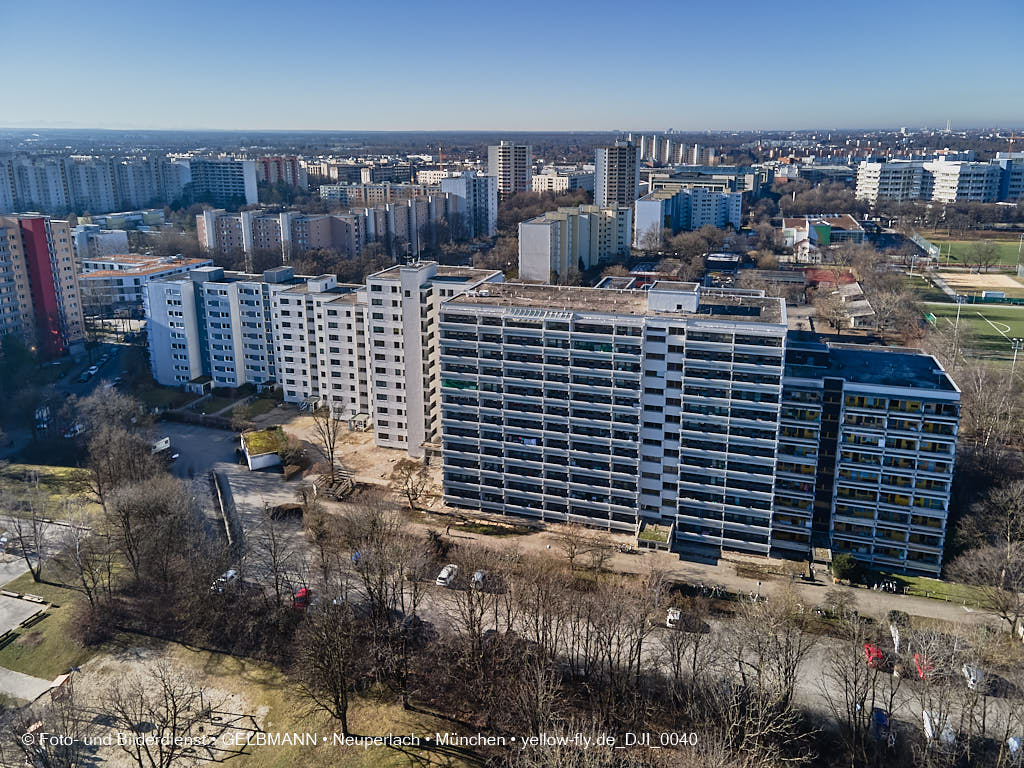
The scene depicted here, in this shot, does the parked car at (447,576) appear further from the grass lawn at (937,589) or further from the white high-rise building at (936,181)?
the white high-rise building at (936,181)

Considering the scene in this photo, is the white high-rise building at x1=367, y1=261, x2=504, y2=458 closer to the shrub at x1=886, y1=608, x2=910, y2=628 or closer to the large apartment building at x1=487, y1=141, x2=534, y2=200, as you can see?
the shrub at x1=886, y1=608, x2=910, y2=628

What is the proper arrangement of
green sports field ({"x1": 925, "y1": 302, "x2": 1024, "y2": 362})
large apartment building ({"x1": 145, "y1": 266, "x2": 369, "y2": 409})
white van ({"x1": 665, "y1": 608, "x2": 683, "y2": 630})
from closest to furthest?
white van ({"x1": 665, "y1": 608, "x2": 683, "y2": 630})
large apartment building ({"x1": 145, "y1": 266, "x2": 369, "y2": 409})
green sports field ({"x1": 925, "y1": 302, "x2": 1024, "y2": 362})

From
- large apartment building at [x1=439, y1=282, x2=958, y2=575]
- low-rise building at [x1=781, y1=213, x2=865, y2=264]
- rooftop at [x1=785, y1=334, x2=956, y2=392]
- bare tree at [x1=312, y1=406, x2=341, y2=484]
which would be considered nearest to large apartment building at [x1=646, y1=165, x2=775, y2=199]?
low-rise building at [x1=781, y1=213, x2=865, y2=264]

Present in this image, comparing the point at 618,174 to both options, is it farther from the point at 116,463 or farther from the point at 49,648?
the point at 49,648

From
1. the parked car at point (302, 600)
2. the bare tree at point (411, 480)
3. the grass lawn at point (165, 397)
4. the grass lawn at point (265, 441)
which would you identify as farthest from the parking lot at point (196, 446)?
the parked car at point (302, 600)

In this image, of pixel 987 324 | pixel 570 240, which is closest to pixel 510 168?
pixel 570 240

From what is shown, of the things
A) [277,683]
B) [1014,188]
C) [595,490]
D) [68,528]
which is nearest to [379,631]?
[277,683]
